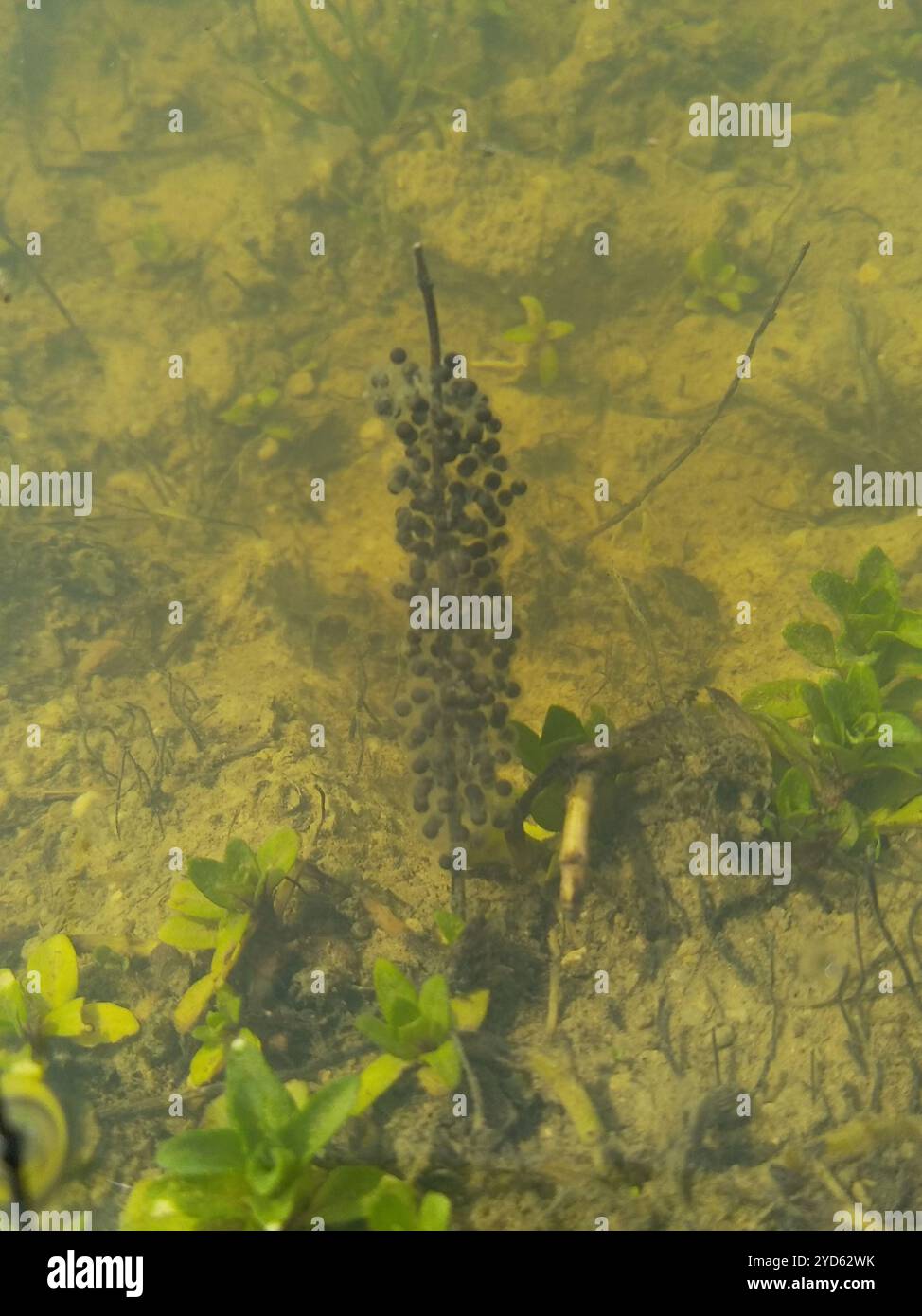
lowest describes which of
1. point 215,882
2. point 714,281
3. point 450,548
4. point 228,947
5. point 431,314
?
point 228,947

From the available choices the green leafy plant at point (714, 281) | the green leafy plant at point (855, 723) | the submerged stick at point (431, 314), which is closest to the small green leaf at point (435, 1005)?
the green leafy plant at point (855, 723)

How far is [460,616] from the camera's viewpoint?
7.43 feet

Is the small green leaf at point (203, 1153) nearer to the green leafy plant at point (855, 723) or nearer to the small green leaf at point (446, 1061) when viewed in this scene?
the small green leaf at point (446, 1061)

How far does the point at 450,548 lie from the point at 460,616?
21 cm

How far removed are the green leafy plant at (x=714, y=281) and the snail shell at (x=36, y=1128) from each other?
12.3 ft

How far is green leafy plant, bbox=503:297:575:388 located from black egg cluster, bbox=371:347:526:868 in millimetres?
1899

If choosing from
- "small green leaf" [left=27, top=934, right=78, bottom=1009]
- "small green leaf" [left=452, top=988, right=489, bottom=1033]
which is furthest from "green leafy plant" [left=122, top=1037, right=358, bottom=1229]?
"small green leaf" [left=27, top=934, right=78, bottom=1009]

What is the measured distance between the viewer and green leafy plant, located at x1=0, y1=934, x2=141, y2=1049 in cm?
226

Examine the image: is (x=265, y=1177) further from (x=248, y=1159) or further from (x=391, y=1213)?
(x=391, y=1213)

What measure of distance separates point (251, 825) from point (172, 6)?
518cm

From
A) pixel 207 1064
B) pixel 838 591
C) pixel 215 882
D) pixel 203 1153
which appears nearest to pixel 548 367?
pixel 838 591

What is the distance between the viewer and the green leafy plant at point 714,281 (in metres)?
4.13
